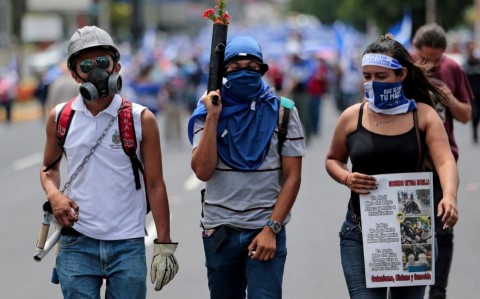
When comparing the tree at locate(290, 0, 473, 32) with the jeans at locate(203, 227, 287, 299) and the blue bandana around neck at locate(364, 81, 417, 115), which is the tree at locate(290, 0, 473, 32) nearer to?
the blue bandana around neck at locate(364, 81, 417, 115)

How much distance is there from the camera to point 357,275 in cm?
557

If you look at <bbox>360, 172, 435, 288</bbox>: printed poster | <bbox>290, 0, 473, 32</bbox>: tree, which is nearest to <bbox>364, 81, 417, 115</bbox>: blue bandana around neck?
<bbox>360, 172, 435, 288</bbox>: printed poster

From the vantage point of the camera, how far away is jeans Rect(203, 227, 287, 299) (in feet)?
18.1

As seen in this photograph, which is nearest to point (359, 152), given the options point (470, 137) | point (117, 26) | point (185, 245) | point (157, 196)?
point (157, 196)

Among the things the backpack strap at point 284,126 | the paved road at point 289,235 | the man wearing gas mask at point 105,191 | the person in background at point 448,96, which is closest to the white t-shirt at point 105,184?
the man wearing gas mask at point 105,191

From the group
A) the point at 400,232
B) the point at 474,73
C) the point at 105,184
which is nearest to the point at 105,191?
the point at 105,184

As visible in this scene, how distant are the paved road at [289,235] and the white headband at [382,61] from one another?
3.58 m

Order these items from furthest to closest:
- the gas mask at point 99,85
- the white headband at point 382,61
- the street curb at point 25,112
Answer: the street curb at point 25,112 < the white headband at point 382,61 < the gas mask at point 99,85

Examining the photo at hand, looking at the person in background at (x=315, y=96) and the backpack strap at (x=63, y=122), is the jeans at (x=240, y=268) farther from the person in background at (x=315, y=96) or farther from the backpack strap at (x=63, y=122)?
the person in background at (x=315, y=96)

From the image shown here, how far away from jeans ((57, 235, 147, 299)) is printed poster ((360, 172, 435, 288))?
1.04 metres

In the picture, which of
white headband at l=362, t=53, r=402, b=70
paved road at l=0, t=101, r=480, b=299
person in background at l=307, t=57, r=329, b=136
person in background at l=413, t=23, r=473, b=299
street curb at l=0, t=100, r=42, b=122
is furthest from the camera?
street curb at l=0, t=100, r=42, b=122

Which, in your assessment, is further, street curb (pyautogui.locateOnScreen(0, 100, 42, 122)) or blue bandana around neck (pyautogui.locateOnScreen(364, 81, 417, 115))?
street curb (pyautogui.locateOnScreen(0, 100, 42, 122))

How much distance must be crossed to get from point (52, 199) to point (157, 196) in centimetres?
47

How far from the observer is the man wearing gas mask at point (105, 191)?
5.43m
